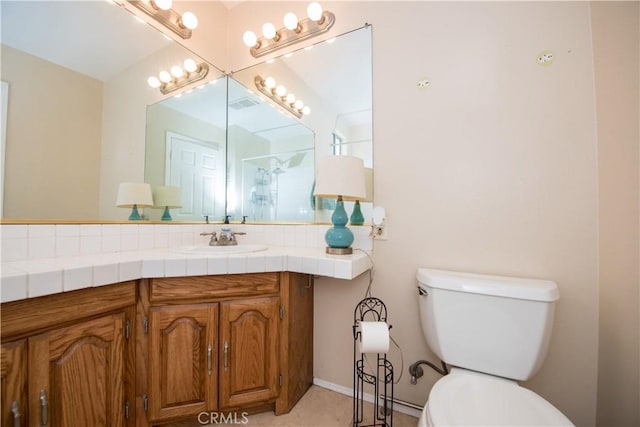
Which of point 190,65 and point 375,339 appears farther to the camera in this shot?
point 190,65

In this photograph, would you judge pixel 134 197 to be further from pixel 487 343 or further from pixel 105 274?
pixel 487 343

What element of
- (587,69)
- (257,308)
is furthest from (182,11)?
(587,69)

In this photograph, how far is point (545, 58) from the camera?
103 centimetres

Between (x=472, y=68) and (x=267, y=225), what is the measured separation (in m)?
1.38

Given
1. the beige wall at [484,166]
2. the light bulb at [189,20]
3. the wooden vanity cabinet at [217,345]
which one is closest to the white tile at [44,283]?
the wooden vanity cabinet at [217,345]

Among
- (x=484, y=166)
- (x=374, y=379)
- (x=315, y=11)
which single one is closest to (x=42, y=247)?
(x=374, y=379)

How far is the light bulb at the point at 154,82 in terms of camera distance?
137 cm

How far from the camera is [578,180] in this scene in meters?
0.98

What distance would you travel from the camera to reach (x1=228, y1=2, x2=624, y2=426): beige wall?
976 millimetres

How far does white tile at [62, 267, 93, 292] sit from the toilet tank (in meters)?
1.23

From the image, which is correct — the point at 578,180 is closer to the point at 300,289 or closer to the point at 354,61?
the point at 354,61

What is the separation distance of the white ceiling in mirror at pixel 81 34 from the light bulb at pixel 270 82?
63 cm

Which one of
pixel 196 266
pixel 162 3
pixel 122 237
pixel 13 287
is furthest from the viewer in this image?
pixel 162 3

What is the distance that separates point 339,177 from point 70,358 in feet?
3.79
